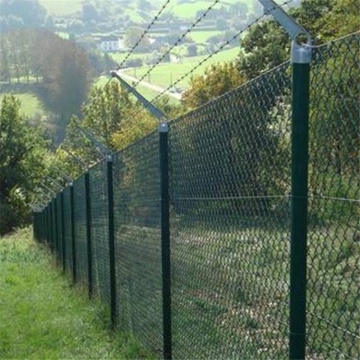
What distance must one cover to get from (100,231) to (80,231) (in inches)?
117

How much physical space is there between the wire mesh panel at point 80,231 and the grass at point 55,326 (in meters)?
0.32

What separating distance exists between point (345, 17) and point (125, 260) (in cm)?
1562

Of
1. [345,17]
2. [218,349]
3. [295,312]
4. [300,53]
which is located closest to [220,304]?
[218,349]

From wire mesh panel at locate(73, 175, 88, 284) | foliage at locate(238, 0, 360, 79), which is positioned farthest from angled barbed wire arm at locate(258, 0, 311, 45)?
foliage at locate(238, 0, 360, 79)

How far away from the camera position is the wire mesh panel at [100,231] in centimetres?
930

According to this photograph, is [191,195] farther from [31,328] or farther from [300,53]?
[31,328]

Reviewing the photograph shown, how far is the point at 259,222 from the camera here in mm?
3752

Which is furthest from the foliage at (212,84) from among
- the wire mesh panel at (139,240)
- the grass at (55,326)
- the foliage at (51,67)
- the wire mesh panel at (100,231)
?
the foliage at (51,67)

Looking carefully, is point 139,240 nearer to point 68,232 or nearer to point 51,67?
point 68,232

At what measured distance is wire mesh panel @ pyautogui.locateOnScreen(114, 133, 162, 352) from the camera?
21.1ft

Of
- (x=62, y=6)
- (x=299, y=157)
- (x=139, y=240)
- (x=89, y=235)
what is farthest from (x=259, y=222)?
(x=62, y=6)

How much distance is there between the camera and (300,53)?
121 inches

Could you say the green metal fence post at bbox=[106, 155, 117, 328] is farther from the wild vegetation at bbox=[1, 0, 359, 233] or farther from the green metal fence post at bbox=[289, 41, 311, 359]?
the green metal fence post at bbox=[289, 41, 311, 359]

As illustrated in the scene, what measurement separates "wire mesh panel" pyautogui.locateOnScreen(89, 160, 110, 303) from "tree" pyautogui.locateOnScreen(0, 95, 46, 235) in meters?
39.7
